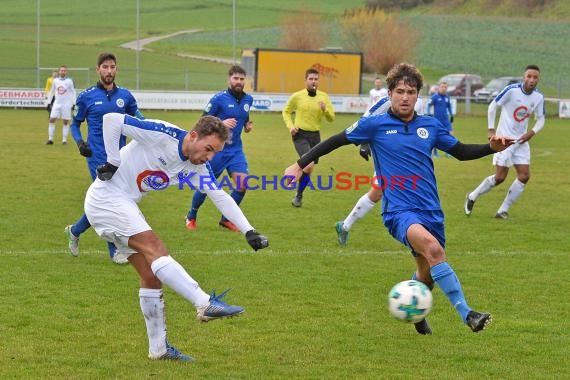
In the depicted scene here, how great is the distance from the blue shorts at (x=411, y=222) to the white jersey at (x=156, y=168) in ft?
3.77

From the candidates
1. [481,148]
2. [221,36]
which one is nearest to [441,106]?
[481,148]

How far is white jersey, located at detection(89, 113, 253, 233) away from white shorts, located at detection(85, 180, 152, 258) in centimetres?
3

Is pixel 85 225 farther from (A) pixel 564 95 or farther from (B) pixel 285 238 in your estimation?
(A) pixel 564 95

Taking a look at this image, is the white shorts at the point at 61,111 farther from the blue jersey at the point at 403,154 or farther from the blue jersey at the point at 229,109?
the blue jersey at the point at 403,154

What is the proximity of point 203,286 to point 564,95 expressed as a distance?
4747 centimetres

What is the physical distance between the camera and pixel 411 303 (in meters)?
7.04

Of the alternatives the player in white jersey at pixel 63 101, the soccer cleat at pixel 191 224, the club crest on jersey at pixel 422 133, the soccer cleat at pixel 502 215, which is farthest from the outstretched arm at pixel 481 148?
the player in white jersey at pixel 63 101

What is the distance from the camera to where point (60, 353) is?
7.12 metres

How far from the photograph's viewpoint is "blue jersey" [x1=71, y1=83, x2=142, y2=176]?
11336mm

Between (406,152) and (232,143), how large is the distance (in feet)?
19.3

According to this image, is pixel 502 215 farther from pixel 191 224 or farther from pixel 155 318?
pixel 155 318

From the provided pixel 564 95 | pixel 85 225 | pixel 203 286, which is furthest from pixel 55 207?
pixel 564 95

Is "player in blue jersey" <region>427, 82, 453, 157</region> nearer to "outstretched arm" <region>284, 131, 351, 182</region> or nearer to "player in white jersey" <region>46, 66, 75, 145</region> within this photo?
"player in white jersey" <region>46, 66, 75, 145</region>

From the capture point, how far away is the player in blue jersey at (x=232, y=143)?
13203mm
